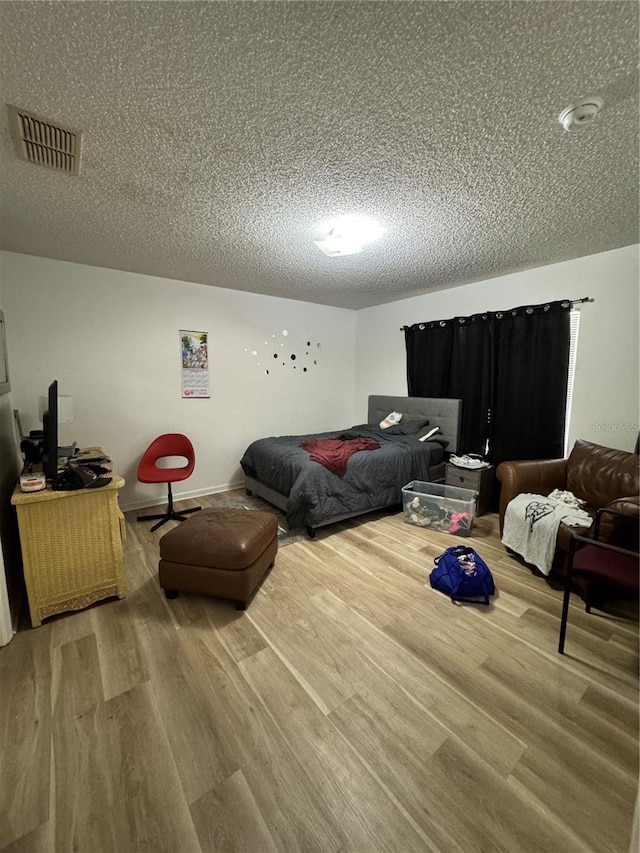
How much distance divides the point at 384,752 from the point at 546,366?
342 cm

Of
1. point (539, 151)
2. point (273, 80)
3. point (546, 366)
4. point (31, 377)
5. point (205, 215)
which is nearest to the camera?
point (273, 80)

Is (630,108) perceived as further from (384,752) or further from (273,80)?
(384,752)

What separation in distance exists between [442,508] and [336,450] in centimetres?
118

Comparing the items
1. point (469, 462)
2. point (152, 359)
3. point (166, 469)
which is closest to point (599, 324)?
point (469, 462)

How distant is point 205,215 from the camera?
88.7 inches

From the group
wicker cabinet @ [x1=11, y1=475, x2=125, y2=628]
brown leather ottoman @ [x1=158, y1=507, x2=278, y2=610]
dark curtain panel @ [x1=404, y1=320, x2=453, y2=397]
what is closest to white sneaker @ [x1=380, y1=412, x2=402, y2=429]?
dark curtain panel @ [x1=404, y1=320, x2=453, y2=397]

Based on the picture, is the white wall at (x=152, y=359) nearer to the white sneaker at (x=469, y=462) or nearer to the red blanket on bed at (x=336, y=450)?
the red blanket on bed at (x=336, y=450)

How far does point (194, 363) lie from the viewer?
389cm

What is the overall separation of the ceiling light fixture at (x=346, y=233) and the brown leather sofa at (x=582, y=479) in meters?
2.22

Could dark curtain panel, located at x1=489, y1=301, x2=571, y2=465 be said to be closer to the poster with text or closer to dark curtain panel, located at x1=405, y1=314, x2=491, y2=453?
dark curtain panel, located at x1=405, y1=314, x2=491, y2=453

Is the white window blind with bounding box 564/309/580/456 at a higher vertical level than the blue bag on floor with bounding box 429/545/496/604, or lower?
higher

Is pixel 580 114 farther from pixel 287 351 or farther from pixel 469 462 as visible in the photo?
pixel 287 351

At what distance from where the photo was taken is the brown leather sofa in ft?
7.21

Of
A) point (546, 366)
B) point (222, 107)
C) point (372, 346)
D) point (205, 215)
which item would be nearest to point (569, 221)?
point (546, 366)
